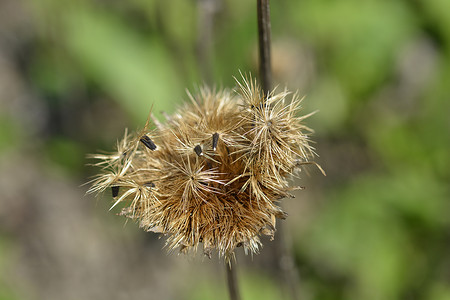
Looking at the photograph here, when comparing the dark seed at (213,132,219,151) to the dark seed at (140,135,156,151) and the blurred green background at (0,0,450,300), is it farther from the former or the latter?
the blurred green background at (0,0,450,300)

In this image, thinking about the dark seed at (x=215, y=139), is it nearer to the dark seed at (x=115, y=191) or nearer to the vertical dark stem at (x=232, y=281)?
the dark seed at (x=115, y=191)

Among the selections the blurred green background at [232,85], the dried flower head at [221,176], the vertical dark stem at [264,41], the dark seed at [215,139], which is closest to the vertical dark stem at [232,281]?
the dried flower head at [221,176]

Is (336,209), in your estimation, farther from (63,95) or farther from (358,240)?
(63,95)

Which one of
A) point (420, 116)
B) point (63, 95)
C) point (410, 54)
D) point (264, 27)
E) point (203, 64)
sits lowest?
point (264, 27)

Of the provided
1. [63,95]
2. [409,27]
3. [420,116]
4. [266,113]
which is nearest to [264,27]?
[266,113]

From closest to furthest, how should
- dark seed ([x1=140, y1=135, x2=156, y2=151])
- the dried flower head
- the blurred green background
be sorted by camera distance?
the dried flower head < dark seed ([x1=140, y1=135, x2=156, y2=151]) < the blurred green background

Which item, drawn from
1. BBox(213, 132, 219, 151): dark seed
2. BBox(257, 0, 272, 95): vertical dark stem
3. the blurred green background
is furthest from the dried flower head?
the blurred green background

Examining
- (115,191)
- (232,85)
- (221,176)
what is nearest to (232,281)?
(221,176)
